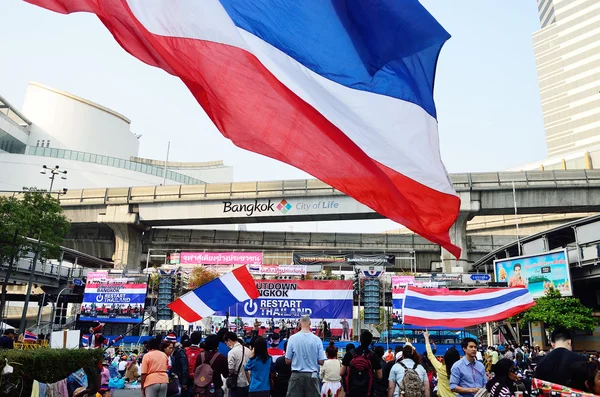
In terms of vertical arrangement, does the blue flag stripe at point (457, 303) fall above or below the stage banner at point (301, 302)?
below

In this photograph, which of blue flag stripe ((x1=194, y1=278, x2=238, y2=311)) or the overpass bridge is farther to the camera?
the overpass bridge

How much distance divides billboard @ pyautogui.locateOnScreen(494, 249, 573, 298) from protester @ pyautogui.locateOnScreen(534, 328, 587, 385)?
26.3m

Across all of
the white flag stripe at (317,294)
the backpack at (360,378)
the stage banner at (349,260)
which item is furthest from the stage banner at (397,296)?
the backpack at (360,378)

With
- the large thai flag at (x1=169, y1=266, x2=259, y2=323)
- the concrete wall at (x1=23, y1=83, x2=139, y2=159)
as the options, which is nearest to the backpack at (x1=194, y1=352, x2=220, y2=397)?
the large thai flag at (x1=169, y1=266, x2=259, y2=323)

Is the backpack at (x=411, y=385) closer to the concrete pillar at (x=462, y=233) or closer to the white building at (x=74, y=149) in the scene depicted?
the concrete pillar at (x=462, y=233)

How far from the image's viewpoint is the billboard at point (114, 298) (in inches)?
1314

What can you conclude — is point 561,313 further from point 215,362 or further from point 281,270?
point 215,362

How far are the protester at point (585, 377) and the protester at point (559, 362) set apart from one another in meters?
0.40

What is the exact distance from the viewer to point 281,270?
3338 cm

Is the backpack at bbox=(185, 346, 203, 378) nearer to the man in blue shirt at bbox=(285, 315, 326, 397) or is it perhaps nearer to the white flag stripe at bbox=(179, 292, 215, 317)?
the white flag stripe at bbox=(179, 292, 215, 317)

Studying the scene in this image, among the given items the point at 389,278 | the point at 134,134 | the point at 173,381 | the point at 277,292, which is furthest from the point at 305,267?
the point at 134,134

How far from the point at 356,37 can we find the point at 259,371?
5076 millimetres

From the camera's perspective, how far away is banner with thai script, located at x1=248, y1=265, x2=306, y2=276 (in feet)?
108

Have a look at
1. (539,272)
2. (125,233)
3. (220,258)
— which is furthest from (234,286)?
(125,233)
